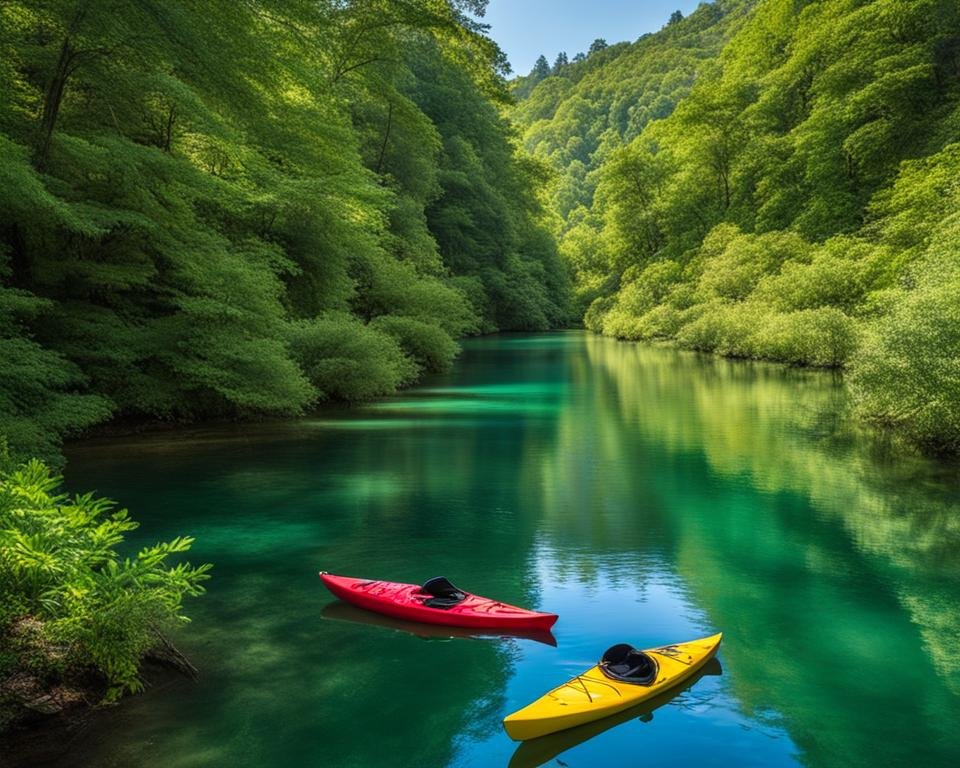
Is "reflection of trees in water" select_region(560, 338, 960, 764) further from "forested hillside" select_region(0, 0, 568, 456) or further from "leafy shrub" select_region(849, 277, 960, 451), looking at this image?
"forested hillside" select_region(0, 0, 568, 456)

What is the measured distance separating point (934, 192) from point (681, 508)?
23.8 metres

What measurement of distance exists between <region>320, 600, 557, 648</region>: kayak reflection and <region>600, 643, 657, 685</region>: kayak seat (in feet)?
3.22

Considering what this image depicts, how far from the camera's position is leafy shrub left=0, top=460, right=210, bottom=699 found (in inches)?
208

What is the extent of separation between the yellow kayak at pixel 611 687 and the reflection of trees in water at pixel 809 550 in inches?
19.4

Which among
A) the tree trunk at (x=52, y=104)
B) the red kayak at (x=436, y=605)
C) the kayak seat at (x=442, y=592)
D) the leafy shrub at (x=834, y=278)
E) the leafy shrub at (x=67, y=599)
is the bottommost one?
the red kayak at (x=436, y=605)

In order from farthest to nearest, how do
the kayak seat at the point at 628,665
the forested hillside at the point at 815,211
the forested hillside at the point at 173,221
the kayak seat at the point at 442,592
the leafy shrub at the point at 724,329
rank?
the leafy shrub at the point at 724,329, the forested hillside at the point at 815,211, the forested hillside at the point at 173,221, the kayak seat at the point at 442,592, the kayak seat at the point at 628,665

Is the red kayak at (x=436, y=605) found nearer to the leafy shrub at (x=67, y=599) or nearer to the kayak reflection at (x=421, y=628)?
the kayak reflection at (x=421, y=628)

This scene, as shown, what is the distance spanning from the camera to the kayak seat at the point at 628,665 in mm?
6039

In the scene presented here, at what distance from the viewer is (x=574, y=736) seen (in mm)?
5676

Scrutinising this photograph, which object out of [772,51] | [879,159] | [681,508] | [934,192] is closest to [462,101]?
[772,51]

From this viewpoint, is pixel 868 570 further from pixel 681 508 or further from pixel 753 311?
pixel 753 311

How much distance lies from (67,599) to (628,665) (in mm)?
3923

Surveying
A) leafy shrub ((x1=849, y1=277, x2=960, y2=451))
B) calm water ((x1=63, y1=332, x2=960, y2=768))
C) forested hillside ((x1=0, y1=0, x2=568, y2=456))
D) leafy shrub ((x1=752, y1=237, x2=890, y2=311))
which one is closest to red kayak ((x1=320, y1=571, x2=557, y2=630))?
calm water ((x1=63, y1=332, x2=960, y2=768))

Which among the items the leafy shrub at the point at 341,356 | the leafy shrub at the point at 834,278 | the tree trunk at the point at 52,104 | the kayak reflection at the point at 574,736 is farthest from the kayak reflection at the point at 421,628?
the leafy shrub at the point at 834,278
